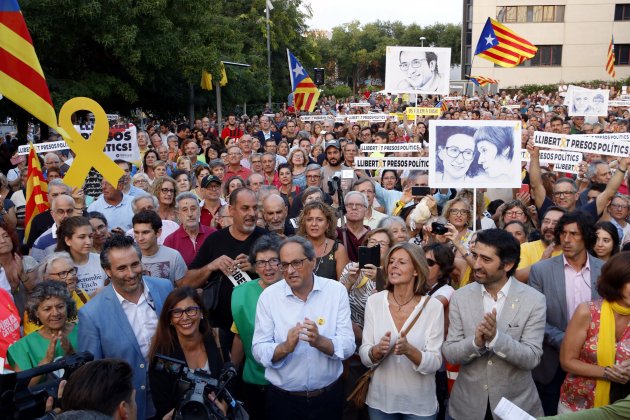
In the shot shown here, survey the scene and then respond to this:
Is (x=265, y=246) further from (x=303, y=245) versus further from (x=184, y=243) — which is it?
(x=184, y=243)

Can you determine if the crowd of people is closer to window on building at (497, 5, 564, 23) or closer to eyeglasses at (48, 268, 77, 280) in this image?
eyeglasses at (48, 268, 77, 280)

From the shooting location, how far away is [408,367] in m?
4.40

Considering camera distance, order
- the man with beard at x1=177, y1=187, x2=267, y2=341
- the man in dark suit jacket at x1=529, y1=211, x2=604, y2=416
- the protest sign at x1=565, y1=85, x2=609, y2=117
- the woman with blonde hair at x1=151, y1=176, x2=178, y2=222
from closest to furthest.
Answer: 1. the man in dark suit jacket at x1=529, y1=211, x2=604, y2=416
2. the man with beard at x1=177, y1=187, x2=267, y2=341
3. the woman with blonde hair at x1=151, y1=176, x2=178, y2=222
4. the protest sign at x1=565, y1=85, x2=609, y2=117

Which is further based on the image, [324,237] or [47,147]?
[47,147]

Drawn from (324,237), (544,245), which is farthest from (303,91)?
(544,245)

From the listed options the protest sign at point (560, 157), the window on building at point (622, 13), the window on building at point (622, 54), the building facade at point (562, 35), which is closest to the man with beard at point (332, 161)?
the protest sign at point (560, 157)

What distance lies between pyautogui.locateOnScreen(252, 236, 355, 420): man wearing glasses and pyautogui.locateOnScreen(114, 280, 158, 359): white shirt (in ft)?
2.29

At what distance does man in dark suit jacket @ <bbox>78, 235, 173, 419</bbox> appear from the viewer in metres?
4.38

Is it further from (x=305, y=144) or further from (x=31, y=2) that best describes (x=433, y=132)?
(x=31, y=2)

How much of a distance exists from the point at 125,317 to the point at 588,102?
49.7 feet

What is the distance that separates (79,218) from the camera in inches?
231

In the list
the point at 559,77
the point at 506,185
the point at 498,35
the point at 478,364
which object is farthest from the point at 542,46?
the point at 478,364

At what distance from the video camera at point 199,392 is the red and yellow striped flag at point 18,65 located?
4.07 metres

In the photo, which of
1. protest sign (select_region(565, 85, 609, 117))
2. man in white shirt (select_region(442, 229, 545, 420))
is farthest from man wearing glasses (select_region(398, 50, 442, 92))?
man in white shirt (select_region(442, 229, 545, 420))
